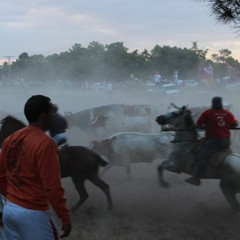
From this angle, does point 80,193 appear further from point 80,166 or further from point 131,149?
point 131,149

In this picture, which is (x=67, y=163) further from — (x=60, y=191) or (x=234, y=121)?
(x=60, y=191)

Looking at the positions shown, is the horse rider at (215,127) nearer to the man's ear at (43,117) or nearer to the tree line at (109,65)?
the man's ear at (43,117)

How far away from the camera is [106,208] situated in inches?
346

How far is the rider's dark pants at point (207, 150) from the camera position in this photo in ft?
27.1

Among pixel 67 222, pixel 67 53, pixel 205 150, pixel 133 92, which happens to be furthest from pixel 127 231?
pixel 67 53

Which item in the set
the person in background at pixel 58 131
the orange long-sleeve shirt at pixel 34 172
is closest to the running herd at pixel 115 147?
the person in background at pixel 58 131

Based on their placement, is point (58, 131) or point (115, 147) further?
point (115, 147)

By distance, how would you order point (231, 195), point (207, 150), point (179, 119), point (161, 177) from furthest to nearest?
point (161, 177) < point (179, 119) < point (207, 150) < point (231, 195)

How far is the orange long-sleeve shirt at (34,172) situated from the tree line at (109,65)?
40.6 metres

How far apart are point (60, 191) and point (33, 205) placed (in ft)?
0.90

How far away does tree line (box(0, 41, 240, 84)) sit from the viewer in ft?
162

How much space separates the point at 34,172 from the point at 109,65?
48194mm

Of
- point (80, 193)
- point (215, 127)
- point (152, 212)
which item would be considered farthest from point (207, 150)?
point (80, 193)

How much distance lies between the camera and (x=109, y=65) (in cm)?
5144
